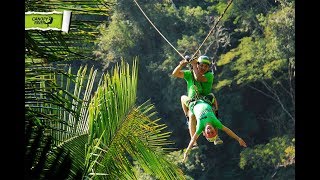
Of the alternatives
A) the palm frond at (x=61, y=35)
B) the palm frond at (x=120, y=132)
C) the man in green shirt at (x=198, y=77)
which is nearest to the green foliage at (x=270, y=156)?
the man in green shirt at (x=198, y=77)

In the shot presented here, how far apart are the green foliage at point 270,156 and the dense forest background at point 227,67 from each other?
3 centimetres

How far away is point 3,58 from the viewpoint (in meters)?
2.24

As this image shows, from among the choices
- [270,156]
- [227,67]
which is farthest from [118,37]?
[270,156]

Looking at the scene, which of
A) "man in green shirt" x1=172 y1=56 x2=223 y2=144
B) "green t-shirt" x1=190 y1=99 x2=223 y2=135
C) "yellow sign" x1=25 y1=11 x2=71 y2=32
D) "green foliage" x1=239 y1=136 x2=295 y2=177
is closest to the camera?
"yellow sign" x1=25 y1=11 x2=71 y2=32

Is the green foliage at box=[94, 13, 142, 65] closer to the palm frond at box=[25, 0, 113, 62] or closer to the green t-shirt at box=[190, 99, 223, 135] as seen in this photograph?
the green t-shirt at box=[190, 99, 223, 135]

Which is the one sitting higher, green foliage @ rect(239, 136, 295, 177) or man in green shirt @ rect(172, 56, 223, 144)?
man in green shirt @ rect(172, 56, 223, 144)

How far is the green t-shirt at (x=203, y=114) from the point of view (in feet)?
25.5

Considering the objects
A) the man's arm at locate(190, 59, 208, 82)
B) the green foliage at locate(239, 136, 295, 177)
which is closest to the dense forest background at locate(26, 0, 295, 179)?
the green foliage at locate(239, 136, 295, 177)

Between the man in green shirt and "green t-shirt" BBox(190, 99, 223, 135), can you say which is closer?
the man in green shirt

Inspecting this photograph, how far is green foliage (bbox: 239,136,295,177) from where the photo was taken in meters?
30.8

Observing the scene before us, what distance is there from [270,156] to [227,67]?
136 inches

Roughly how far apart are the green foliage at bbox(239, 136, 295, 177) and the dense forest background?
30 millimetres

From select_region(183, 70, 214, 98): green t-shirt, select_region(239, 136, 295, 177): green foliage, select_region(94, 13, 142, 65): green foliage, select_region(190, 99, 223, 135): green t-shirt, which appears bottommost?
select_region(239, 136, 295, 177): green foliage

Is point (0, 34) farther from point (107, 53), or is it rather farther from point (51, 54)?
point (107, 53)
